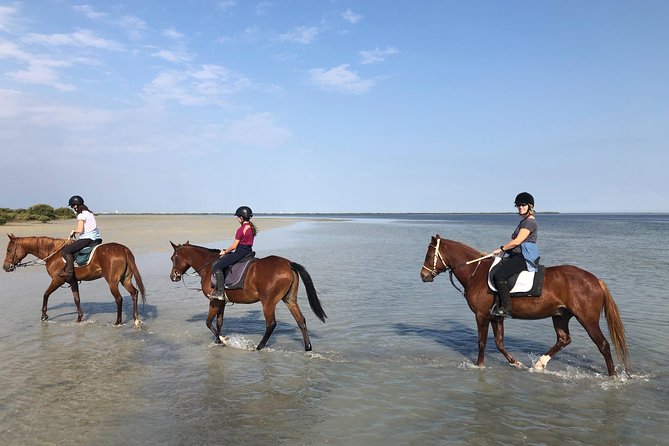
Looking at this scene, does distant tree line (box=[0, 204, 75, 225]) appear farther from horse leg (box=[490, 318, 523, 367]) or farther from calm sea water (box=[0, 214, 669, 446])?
horse leg (box=[490, 318, 523, 367])

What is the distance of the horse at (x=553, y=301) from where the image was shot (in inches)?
273

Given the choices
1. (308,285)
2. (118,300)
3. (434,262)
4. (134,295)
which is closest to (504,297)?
(434,262)

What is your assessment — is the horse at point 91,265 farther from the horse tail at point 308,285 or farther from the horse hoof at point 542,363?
the horse hoof at point 542,363

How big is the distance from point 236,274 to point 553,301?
231 inches

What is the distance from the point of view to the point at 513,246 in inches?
290

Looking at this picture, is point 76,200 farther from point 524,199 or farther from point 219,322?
point 524,199

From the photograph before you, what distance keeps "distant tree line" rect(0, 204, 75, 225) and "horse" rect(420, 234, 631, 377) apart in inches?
1748

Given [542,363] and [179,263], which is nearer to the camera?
[542,363]

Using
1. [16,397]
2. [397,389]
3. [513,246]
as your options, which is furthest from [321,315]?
[16,397]

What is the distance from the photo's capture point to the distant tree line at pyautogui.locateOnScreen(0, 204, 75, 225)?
47.4 m

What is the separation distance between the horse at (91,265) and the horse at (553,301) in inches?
288

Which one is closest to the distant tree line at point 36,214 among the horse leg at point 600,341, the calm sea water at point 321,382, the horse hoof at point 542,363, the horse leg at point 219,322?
the calm sea water at point 321,382

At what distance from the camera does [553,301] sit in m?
7.19

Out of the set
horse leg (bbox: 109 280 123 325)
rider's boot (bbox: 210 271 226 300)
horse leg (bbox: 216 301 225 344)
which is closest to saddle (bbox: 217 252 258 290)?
rider's boot (bbox: 210 271 226 300)
